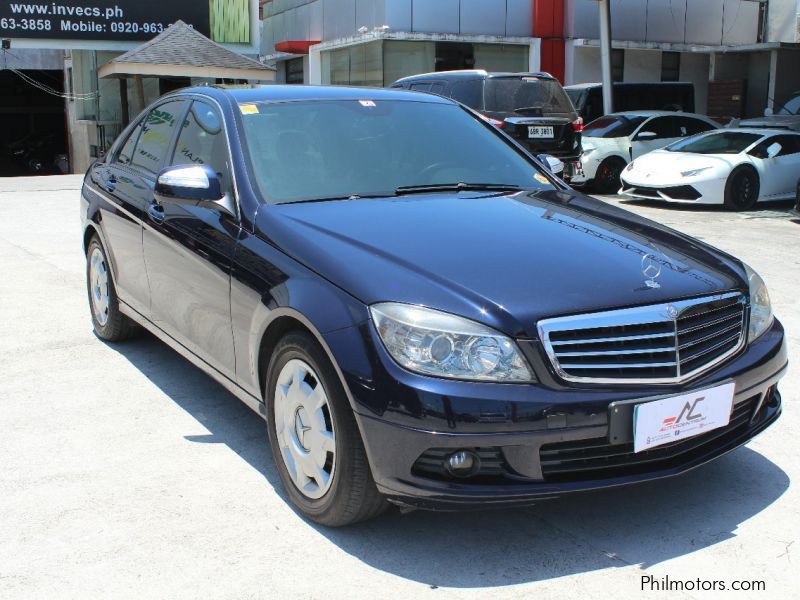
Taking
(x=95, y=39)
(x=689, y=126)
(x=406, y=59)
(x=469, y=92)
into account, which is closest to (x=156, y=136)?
(x=469, y=92)

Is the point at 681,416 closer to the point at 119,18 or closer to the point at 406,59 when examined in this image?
the point at 406,59

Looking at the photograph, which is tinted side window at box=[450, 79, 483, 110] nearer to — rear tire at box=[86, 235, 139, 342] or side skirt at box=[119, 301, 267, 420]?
rear tire at box=[86, 235, 139, 342]

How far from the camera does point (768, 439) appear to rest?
4.12 m

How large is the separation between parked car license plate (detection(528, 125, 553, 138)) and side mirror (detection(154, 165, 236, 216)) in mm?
9668

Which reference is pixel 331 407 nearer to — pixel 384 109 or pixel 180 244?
pixel 180 244

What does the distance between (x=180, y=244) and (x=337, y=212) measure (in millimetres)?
934

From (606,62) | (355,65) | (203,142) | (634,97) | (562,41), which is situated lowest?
(203,142)

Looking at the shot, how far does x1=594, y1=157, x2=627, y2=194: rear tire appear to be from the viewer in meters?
15.4

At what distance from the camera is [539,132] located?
1316 centimetres

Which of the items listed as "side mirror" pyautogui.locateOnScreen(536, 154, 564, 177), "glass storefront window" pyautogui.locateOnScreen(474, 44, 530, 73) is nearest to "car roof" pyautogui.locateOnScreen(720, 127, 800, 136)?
"side mirror" pyautogui.locateOnScreen(536, 154, 564, 177)

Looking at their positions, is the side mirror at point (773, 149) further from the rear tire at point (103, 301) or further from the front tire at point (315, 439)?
the front tire at point (315, 439)

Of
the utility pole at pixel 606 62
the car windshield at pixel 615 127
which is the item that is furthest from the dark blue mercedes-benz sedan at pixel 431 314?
the utility pole at pixel 606 62

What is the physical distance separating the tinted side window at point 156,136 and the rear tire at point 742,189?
10.0m

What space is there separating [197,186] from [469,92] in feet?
34.3
